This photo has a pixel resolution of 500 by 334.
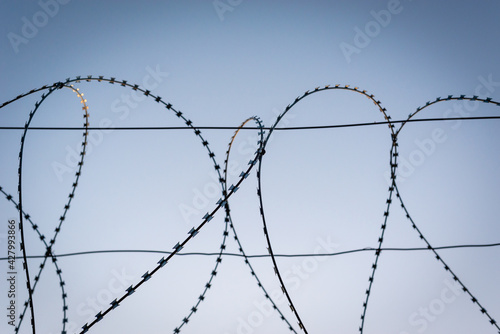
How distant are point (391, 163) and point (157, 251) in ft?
12.6

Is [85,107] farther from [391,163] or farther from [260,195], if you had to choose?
[391,163]

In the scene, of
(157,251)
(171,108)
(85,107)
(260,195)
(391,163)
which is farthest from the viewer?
(157,251)

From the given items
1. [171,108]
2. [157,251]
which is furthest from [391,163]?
[157,251]

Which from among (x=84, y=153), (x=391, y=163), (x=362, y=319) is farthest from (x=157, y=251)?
(x=391, y=163)

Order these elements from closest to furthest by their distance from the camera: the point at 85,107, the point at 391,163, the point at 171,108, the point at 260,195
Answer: the point at 260,195 < the point at 171,108 < the point at 85,107 < the point at 391,163

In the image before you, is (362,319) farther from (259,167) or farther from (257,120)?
(257,120)

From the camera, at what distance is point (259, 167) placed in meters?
4.82

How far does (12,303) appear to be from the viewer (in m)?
6.06

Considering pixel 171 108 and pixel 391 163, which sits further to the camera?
pixel 391 163

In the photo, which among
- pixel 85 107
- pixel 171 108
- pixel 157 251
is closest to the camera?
pixel 171 108

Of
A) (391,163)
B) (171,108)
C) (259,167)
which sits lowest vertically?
(391,163)

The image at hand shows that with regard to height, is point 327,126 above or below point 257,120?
below

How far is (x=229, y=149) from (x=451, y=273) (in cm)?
334

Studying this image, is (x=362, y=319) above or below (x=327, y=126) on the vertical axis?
below
